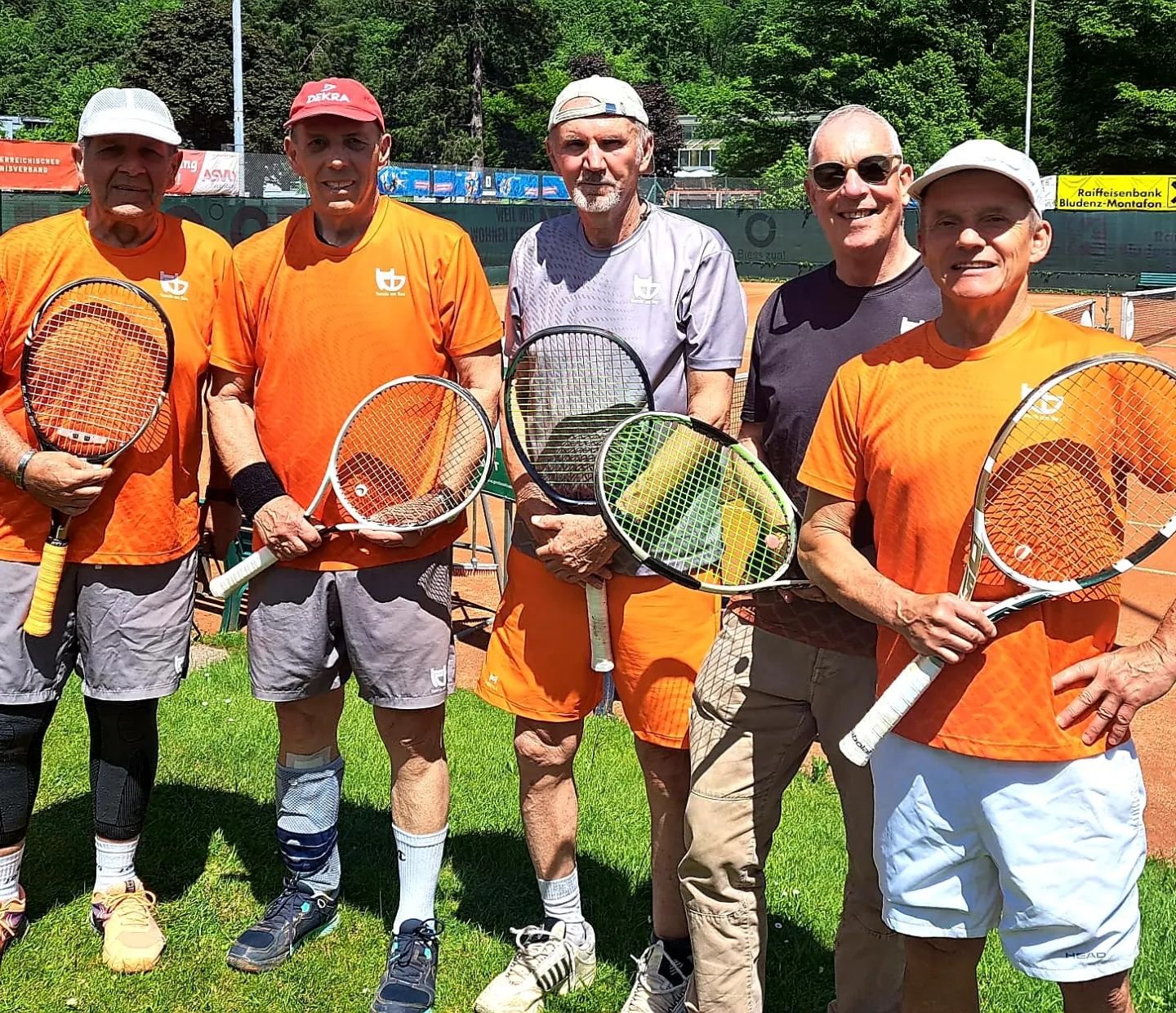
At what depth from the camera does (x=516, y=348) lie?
3779 mm

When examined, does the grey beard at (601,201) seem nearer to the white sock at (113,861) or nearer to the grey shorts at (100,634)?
the grey shorts at (100,634)

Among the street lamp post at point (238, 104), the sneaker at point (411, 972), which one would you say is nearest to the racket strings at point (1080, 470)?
the sneaker at point (411, 972)

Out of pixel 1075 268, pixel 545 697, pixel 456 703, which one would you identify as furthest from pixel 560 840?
pixel 1075 268

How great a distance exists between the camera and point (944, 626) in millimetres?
2609

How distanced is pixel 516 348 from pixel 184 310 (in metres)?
1.03

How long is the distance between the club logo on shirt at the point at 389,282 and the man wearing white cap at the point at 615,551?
336 millimetres

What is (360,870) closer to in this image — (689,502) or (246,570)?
(246,570)

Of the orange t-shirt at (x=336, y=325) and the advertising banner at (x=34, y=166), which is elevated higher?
the advertising banner at (x=34, y=166)

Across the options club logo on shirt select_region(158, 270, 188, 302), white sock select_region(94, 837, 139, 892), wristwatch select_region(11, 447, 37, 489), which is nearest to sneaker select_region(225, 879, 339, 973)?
white sock select_region(94, 837, 139, 892)

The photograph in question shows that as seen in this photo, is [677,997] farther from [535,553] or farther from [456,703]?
[456,703]

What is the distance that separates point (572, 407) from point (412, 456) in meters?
0.51

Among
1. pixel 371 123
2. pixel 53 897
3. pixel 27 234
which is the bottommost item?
pixel 53 897

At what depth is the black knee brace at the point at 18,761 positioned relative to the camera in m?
3.97

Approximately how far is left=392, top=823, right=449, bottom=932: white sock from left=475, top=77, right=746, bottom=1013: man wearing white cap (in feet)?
1.04
